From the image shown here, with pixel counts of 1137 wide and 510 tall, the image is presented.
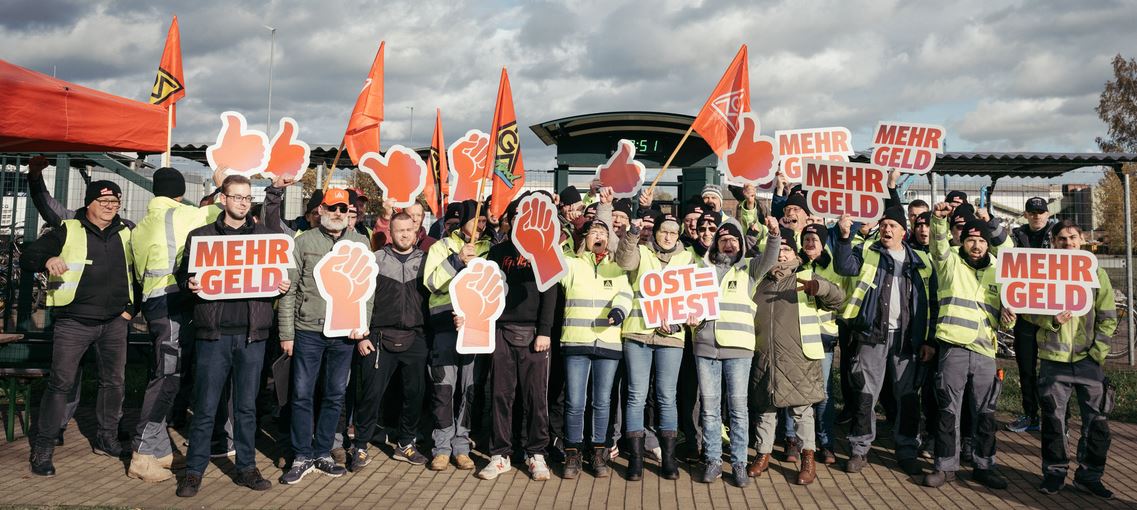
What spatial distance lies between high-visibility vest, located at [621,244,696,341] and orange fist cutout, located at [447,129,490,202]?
3405 mm

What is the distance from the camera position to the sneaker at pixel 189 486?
540 cm

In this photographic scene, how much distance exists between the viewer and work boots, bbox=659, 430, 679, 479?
5.90 m

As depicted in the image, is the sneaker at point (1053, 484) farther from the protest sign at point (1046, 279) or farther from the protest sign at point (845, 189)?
the protest sign at point (845, 189)

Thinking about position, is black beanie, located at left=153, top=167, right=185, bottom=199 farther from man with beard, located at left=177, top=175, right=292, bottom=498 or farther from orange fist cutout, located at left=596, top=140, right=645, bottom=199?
orange fist cutout, located at left=596, top=140, right=645, bottom=199

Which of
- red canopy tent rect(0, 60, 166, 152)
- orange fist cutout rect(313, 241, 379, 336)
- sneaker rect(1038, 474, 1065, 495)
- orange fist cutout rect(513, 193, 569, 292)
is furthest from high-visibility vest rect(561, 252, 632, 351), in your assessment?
red canopy tent rect(0, 60, 166, 152)

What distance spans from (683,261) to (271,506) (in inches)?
133

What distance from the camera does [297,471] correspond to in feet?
19.0

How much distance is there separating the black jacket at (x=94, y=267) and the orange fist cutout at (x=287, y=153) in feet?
5.46

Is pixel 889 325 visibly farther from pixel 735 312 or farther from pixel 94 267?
pixel 94 267

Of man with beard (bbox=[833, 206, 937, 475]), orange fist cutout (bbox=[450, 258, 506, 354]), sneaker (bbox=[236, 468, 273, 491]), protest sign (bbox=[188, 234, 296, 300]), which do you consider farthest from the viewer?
man with beard (bbox=[833, 206, 937, 475])

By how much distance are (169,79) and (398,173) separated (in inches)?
102

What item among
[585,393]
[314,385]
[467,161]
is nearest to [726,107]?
[467,161]

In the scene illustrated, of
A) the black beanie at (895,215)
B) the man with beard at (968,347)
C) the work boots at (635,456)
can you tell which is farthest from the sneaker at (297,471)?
the black beanie at (895,215)

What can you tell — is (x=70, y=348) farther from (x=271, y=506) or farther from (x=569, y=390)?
(x=569, y=390)
